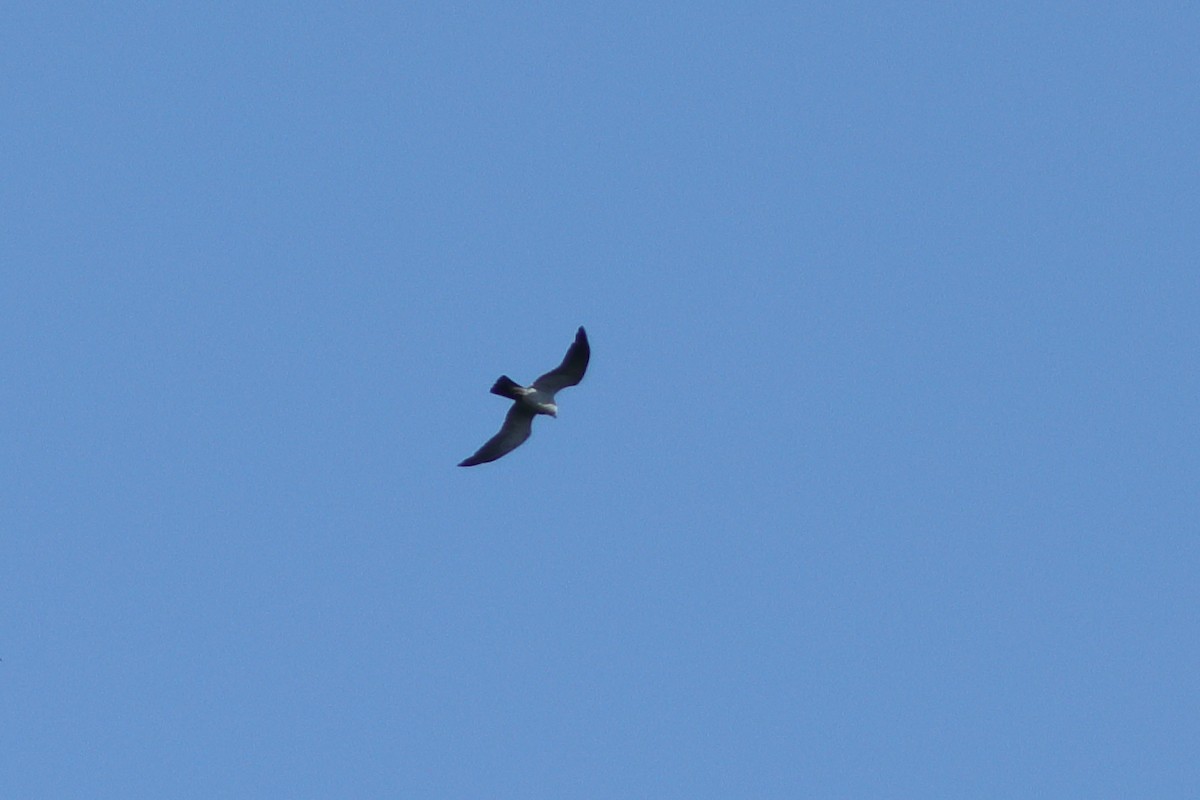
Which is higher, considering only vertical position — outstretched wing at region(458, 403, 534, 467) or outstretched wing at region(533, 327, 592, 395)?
outstretched wing at region(533, 327, 592, 395)

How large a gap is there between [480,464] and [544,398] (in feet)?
6.37

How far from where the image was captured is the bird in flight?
3822 centimetres

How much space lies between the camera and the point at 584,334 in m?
38.7

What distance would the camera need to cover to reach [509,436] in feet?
126

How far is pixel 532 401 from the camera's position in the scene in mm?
38188

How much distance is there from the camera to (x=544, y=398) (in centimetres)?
3838

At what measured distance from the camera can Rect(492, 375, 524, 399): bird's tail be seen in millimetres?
37531

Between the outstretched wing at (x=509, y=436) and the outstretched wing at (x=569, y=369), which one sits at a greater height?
the outstretched wing at (x=569, y=369)

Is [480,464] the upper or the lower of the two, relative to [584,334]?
lower

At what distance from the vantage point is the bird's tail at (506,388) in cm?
3753

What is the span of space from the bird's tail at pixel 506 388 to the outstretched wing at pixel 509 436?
38cm

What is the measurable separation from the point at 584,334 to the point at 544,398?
1.64m

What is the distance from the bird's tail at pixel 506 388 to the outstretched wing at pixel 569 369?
0.61 m

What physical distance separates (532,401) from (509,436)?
3.08 feet
